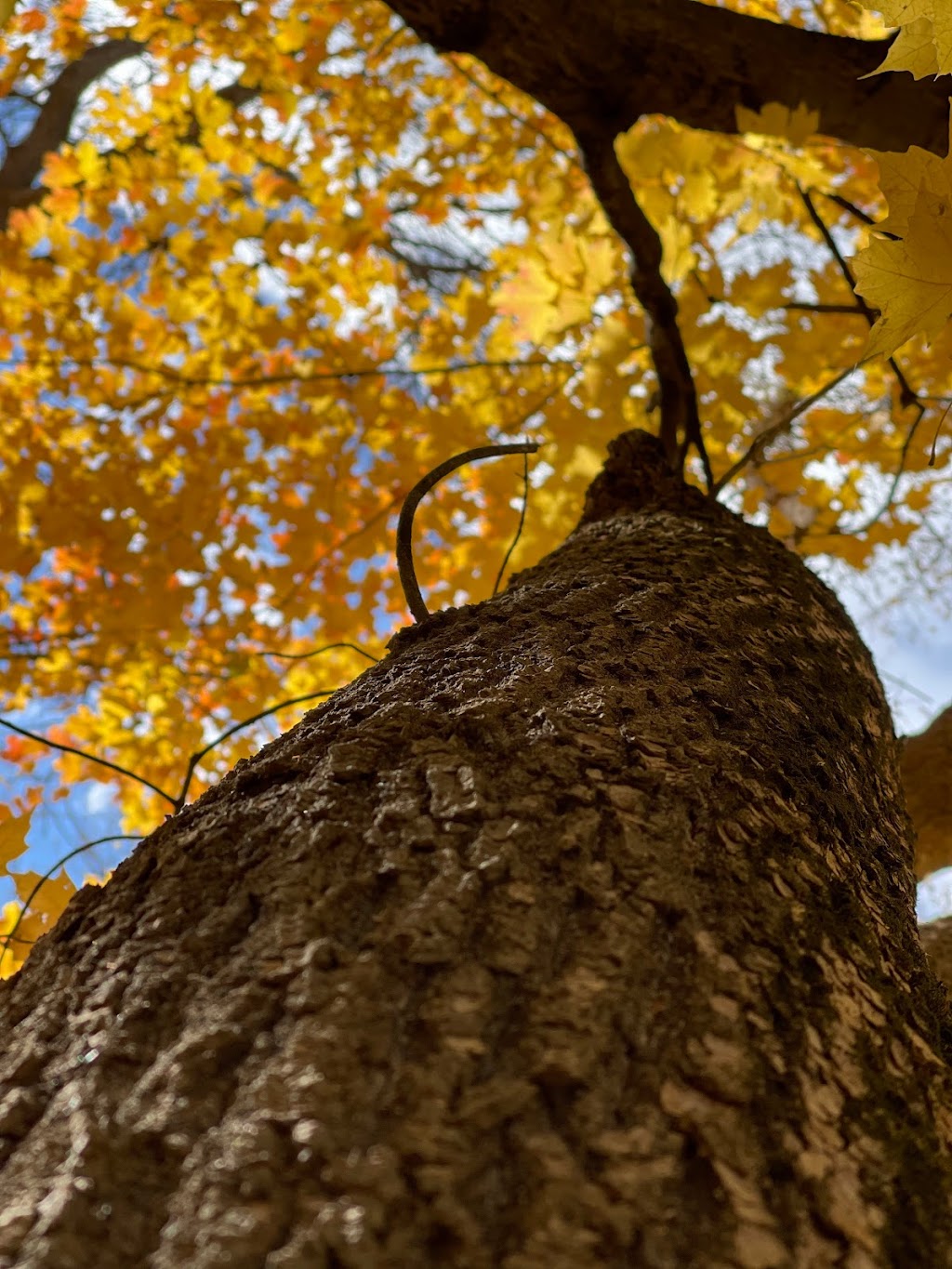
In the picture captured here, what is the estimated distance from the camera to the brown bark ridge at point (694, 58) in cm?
171

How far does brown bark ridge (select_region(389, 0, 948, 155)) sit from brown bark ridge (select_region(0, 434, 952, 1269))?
1454mm

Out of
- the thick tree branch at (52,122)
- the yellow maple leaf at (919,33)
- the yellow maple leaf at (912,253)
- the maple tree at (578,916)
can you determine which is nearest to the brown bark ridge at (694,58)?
the maple tree at (578,916)

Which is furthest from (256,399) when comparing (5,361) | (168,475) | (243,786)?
(243,786)

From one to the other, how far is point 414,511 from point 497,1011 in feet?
2.40

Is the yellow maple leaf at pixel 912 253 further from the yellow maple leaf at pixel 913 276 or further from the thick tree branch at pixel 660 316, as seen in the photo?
the thick tree branch at pixel 660 316

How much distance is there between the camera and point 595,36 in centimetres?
173

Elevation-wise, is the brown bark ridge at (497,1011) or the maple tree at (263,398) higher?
the maple tree at (263,398)

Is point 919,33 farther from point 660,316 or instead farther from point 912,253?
point 660,316

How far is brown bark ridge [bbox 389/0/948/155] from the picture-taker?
1710 mm

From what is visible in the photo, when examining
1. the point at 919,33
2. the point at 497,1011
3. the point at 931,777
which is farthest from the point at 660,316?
the point at 497,1011

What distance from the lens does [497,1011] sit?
1.67 feet

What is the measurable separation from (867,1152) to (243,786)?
0.53m

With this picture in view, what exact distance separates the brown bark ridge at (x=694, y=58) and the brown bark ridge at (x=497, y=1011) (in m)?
1.45

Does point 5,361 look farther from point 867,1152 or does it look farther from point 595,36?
point 867,1152
